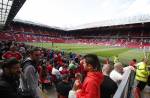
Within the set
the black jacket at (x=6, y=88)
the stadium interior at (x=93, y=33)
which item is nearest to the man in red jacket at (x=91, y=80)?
the black jacket at (x=6, y=88)

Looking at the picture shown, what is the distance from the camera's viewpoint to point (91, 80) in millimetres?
3932

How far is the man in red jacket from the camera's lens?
12.7 feet

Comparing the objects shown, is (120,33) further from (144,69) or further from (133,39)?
(144,69)

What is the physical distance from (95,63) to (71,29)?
8087cm

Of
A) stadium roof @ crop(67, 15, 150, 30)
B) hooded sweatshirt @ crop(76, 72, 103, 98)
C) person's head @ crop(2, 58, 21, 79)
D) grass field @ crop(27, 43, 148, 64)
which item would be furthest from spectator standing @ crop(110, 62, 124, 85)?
stadium roof @ crop(67, 15, 150, 30)

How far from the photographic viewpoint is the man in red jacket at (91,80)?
12.7 feet

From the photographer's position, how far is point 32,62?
5828 millimetres

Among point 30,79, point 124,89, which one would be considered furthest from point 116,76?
point 124,89

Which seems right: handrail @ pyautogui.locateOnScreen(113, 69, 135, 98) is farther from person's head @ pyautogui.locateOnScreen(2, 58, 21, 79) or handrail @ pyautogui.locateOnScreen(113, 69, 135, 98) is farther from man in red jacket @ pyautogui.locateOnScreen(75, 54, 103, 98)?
person's head @ pyautogui.locateOnScreen(2, 58, 21, 79)

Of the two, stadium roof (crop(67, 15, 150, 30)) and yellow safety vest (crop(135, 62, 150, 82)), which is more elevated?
stadium roof (crop(67, 15, 150, 30))

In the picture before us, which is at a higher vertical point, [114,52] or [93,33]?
[93,33]

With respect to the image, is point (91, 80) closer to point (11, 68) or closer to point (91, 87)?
point (91, 87)

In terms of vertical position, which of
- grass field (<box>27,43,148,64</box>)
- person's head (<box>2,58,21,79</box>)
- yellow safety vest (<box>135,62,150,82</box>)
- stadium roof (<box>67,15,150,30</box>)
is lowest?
grass field (<box>27,43,148,64</box>)

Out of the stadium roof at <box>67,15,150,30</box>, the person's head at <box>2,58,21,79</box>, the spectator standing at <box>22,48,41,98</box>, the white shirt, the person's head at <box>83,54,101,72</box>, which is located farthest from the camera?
the stadium roof at <box>67,15,150,30</box>
